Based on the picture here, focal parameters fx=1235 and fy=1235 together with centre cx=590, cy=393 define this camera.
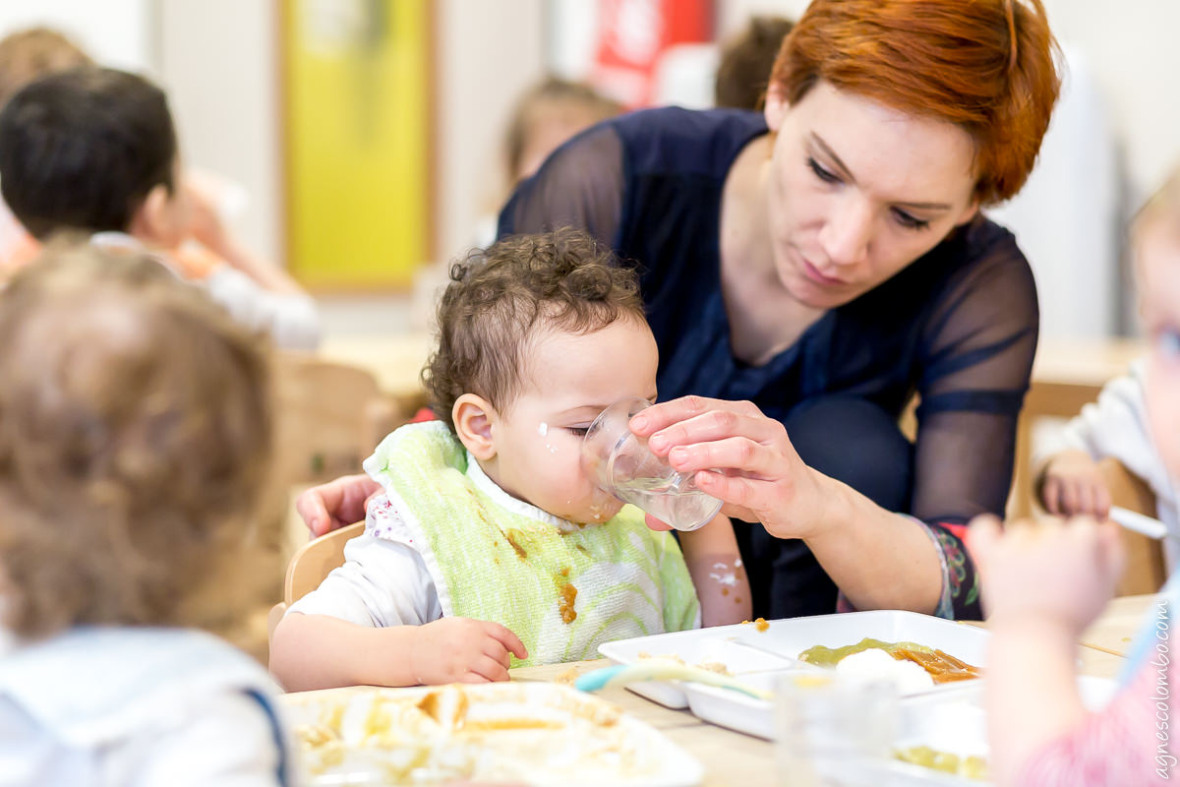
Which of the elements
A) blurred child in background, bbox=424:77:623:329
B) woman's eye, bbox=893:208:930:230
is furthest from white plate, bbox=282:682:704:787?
blurred child in background, bbox=424:77:623:329

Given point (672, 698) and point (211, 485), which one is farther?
point (672, 698)

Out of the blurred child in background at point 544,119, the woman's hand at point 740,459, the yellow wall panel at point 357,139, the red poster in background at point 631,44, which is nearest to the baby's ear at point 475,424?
the woman's hand at point 740,459

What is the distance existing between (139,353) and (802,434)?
3.43 ft

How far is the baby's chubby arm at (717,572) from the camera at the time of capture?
1439 mm

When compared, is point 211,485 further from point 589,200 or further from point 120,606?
point 589,200

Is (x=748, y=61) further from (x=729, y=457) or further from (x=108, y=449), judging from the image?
(x=108, y=449)

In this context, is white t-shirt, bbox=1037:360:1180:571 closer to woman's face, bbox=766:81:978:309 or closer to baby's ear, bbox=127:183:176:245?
woman's face, bbox=766:81:978:309

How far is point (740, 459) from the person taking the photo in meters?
1.16

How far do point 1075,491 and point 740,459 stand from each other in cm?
73

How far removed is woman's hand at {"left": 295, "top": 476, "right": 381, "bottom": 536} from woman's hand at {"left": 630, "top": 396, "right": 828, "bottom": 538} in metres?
0.35

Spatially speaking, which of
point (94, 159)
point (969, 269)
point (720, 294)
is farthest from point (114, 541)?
point (94, 159)

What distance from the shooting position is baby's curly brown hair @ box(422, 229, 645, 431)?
4.31 ft

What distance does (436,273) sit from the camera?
5.36 meters

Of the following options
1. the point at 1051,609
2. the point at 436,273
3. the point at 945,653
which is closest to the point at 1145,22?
the point at 436,273
